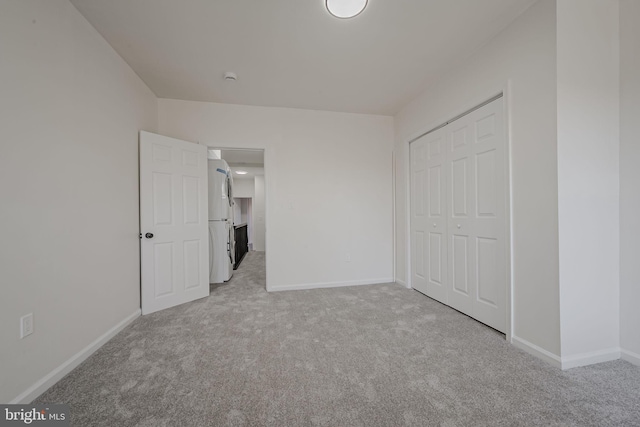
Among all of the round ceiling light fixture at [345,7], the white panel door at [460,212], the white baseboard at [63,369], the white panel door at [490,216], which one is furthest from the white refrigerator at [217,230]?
the white panel door at [490,216]

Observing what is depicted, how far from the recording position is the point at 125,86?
2.39 metres

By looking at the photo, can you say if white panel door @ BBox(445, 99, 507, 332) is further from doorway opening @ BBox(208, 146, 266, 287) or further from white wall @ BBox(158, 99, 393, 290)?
doorway opening @ BBox(208, 146, 266, 287)

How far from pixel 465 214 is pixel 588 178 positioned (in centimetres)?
90

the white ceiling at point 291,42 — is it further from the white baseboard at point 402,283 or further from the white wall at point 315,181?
the white baseboard at point 402,283

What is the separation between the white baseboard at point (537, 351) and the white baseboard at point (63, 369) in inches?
126

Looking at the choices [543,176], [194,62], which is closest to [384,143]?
[543,176]

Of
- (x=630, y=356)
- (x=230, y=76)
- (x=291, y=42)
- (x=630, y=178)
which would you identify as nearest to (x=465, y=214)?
(x=630, y=178)

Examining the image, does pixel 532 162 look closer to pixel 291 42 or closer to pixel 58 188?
pixel 291 42

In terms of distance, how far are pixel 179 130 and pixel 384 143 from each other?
291 centimetres

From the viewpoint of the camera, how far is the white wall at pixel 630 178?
65.1 inches

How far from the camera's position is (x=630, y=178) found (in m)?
1.68

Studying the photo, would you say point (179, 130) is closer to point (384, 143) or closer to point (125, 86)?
point (125, 86)

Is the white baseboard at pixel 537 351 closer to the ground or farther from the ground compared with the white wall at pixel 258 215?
closer to the ground

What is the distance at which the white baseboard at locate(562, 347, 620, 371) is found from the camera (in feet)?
5.31
